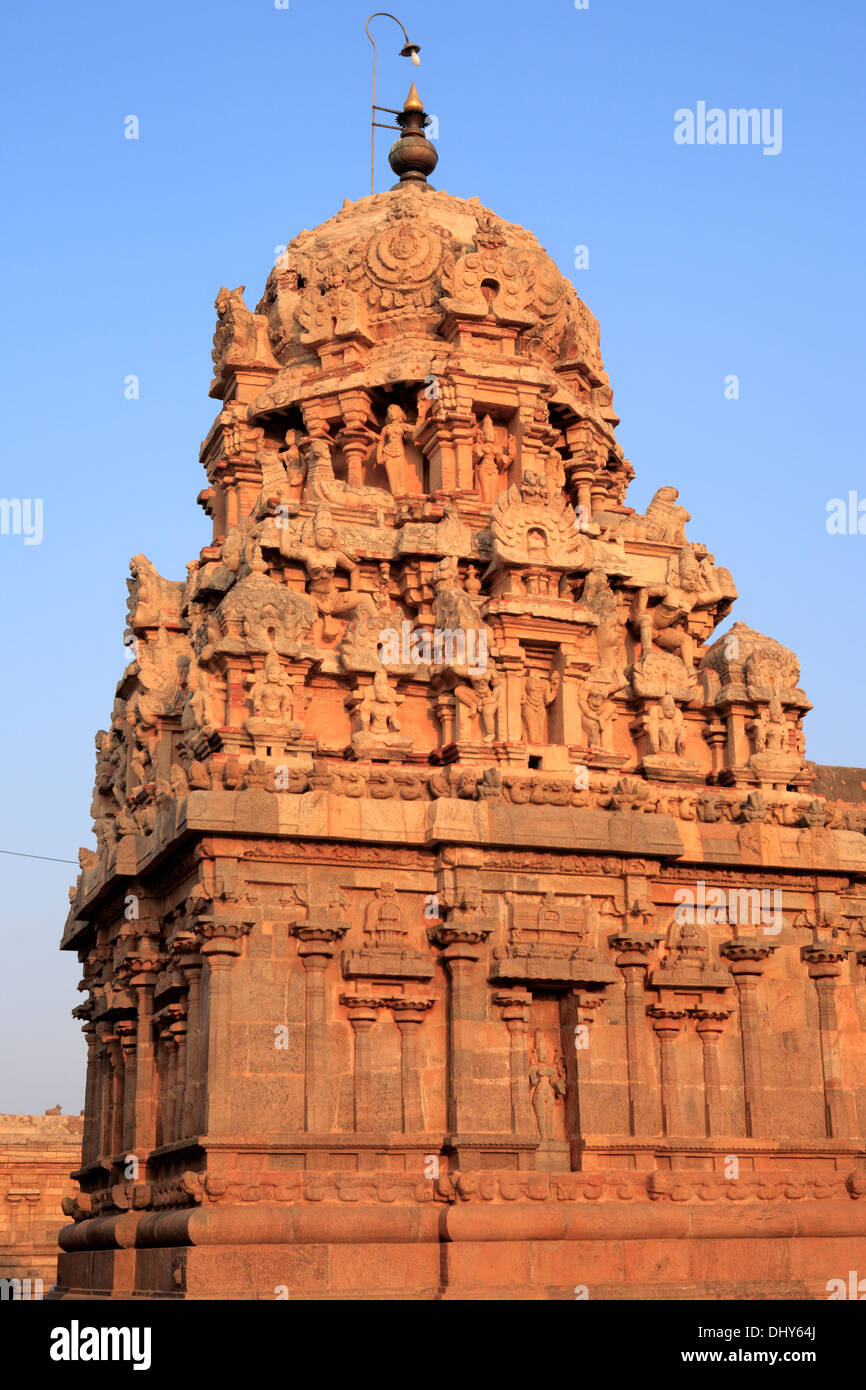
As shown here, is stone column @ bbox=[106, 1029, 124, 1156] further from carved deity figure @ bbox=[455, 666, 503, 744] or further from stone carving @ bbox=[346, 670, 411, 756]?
carved deity figure @ bbox=[455, 666, 503, 744]

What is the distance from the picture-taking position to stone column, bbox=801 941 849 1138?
2525 cm

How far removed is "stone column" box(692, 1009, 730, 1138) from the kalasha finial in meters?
16.7

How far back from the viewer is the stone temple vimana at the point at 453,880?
893 inches

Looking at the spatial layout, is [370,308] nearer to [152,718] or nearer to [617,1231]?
[152,718]

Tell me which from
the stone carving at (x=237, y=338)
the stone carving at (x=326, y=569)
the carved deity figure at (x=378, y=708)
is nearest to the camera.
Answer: the carved deity figure at (x=378, y=708)

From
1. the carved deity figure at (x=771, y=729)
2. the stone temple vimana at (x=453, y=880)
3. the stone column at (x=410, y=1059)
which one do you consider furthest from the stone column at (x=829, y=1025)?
the stone column at (x=410, y=1059)

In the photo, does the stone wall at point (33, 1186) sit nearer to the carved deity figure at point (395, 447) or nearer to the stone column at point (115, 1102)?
the stone column at point (115, 1102)

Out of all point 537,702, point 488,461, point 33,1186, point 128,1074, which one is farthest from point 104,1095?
point 33,1186

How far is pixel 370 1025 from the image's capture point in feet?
76.7

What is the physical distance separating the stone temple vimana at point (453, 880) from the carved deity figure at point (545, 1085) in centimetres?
5

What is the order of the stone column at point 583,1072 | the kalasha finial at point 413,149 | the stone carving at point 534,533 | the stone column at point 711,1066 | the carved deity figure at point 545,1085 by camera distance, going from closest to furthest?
1. the stone column at point 583,1072
2. the carved deity figure at point 545,1085
3. the stone column at point 711,1066
4. the stone carving at point 534,533
5. the kalasha finial at point 413,149
